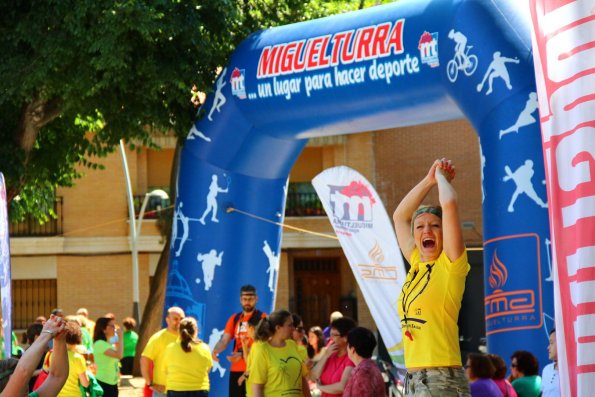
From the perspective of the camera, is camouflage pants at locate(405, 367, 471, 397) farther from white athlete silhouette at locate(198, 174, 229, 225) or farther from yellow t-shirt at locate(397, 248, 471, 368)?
white athlete silhouette at locate(198, 174, 229, 225)

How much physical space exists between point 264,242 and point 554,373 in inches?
265

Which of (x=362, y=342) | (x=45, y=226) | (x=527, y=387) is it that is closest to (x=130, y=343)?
(x=45, y=226)

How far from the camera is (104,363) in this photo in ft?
44.7

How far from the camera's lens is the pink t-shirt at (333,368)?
373 inches

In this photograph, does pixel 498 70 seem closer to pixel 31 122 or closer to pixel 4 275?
pixel 4 275

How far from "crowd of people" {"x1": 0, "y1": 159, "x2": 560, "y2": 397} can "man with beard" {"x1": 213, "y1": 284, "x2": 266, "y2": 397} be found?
10 mm

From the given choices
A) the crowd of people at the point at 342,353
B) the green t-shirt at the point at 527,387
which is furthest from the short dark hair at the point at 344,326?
the green t-shirt at the point at 527,387

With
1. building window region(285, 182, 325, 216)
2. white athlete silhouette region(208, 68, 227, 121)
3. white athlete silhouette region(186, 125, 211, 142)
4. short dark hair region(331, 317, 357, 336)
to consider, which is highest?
building window region(285, 182, 325, 216)

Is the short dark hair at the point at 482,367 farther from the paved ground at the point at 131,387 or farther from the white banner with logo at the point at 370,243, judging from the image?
the paved ground at the point at 131,387

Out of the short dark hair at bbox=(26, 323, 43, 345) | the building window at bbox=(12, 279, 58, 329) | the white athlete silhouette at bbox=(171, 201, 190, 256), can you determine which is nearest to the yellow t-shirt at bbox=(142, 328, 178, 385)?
the short dark hair at bbox=(26, 323, 43, 345)

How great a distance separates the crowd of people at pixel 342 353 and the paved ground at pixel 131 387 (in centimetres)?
637

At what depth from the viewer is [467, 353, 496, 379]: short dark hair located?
8.34 metres

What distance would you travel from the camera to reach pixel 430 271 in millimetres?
6082

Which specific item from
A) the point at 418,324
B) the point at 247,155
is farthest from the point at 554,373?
the point at 247,155
